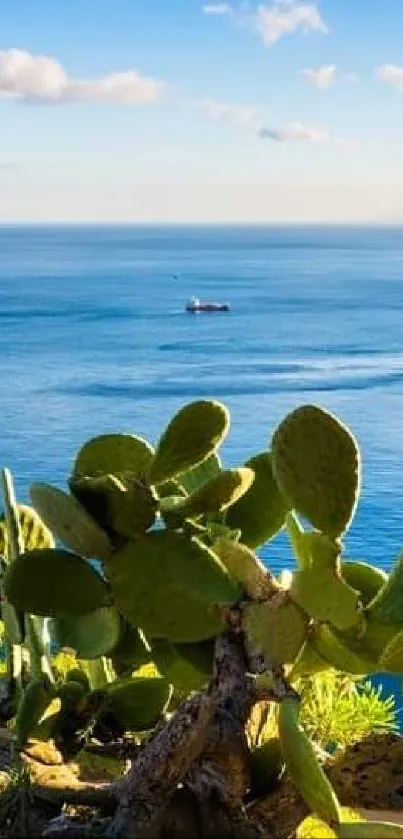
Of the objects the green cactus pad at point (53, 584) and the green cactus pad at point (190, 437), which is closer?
the green cactus pad at point (190, 437)

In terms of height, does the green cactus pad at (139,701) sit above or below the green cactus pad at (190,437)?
below

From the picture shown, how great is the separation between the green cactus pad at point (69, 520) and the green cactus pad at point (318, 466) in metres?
0.32

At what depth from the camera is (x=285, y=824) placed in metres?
2.45

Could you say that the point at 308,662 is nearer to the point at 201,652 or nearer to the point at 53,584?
the point at 201,652

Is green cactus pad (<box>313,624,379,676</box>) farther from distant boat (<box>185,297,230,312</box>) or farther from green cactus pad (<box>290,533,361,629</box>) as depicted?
distant boat (<box>185,297,230,312</box>)

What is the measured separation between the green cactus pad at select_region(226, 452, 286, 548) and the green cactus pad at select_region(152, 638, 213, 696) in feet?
0.79

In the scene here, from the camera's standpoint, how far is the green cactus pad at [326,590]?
2.12 metres

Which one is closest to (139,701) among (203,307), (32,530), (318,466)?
(32,530)

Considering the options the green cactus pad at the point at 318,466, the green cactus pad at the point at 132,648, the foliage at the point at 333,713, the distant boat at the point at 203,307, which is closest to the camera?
the green cactus pad at the point at 318,466

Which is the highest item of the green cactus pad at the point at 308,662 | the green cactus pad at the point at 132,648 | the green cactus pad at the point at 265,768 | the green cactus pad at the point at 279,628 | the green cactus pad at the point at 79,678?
the green cactus pad at the point at 279,628

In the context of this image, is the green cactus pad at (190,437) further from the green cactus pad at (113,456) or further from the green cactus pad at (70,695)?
the green cactus pad at (70,695)

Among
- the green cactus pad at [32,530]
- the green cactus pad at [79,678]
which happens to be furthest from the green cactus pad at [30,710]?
the green cactus pad at [32,530]

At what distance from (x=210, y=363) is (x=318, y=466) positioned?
110ft

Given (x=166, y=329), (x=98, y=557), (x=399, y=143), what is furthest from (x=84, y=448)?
(x=399, y=143)
